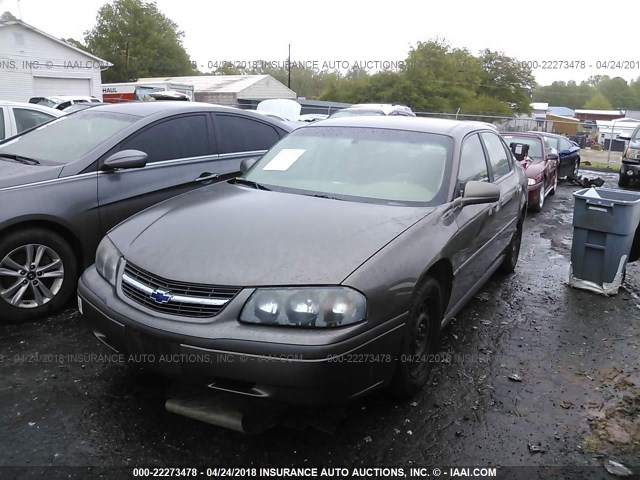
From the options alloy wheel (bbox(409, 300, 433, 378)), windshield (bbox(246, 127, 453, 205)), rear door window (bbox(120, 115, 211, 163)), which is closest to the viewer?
alloy wheel (bbox(409, 300, 433, 378))

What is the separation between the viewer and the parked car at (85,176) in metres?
3.76

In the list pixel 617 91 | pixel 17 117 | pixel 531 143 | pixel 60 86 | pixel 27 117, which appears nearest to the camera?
pixel 17 117

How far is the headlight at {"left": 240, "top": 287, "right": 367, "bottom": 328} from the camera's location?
231cm

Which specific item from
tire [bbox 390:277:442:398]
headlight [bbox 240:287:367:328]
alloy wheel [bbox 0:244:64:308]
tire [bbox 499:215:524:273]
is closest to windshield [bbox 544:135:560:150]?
tire [bbox 499:215:524:273]

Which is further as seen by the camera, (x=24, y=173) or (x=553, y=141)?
(x=553, y=141)

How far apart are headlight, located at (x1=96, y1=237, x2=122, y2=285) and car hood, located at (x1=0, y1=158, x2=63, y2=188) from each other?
Result: 1.22 meters

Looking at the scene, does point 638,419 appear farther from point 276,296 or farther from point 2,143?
point 2,143

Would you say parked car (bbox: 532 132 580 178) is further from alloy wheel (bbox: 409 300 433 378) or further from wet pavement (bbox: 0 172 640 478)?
alloy wheel (bbox: 409 300 433 378)

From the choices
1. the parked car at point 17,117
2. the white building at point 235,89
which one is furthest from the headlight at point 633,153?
the white building at point 235,89

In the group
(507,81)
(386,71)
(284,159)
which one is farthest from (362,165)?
(507,81)

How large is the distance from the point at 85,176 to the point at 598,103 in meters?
107

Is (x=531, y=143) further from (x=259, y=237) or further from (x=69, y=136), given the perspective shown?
(x=259, y=237)

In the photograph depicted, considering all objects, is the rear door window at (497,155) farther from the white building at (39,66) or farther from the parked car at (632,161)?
the white building at (39,66)

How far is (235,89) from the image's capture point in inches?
1715
